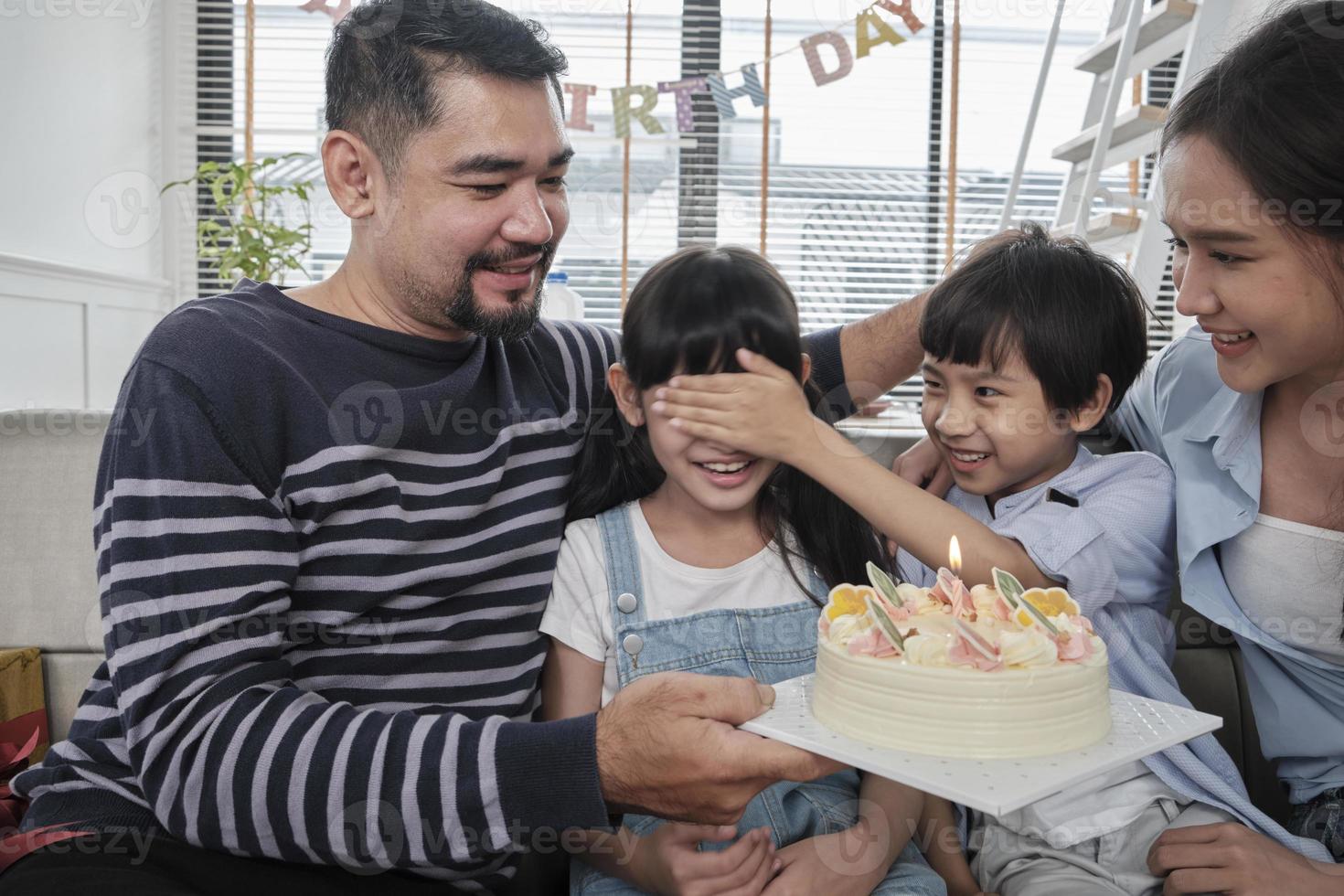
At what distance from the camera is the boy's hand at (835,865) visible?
1168 mm

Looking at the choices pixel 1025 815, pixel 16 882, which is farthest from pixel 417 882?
pixel 1025 815

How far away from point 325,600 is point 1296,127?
1228 millimetres

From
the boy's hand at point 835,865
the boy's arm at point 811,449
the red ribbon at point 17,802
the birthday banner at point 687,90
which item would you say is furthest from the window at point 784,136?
the boy's hand at point 835,865

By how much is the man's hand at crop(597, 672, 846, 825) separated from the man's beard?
52 cm

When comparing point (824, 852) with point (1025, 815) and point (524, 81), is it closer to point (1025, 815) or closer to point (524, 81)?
point (1025, 815)

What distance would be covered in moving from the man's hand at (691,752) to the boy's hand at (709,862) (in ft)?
0.29

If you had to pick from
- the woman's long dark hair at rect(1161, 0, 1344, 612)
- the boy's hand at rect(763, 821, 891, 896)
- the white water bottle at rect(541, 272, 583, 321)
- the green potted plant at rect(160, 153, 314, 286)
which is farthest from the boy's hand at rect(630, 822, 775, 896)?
the green potted plant at rect(160, 153, 314, 286)

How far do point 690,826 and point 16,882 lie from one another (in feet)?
2.23

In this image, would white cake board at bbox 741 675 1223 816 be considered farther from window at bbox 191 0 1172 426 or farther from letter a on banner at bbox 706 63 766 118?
window at bbox 191 0 1172 426

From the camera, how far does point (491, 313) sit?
1371 millimetres

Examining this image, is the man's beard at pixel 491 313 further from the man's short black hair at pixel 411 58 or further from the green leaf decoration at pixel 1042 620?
the green leaf decoration at pixel 1042 620

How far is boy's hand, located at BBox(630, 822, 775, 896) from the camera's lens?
3.72ft

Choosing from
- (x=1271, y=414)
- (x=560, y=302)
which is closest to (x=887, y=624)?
(x=1271, y=414)

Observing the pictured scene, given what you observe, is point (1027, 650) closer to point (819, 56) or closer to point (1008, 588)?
point (1008, 588)
